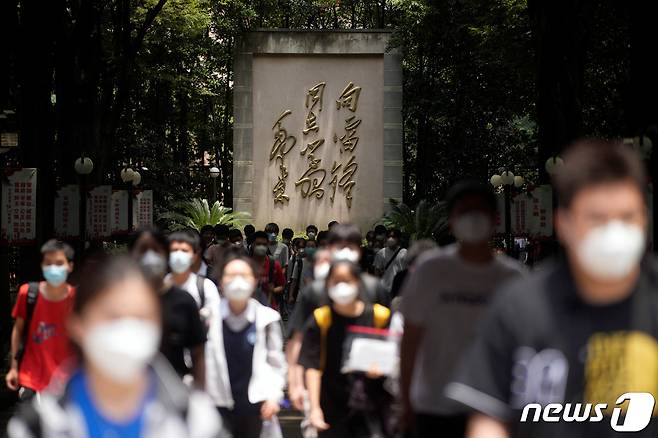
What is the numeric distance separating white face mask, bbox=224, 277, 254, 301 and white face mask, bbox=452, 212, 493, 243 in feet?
5.31

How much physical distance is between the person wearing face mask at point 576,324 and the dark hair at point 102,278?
3.00ft

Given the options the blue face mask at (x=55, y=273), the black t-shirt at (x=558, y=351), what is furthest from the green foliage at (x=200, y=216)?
the black t-shirt at (x=558, y=351)

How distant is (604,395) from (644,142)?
43.2ft

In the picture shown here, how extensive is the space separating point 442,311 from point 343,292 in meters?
1.19

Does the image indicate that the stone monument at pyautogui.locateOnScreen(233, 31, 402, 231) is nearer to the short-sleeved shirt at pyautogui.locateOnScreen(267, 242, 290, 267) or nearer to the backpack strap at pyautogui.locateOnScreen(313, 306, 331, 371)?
the short-sleeved shirt at pyautogui.locateOnScreen(267, 242, 290, 267)

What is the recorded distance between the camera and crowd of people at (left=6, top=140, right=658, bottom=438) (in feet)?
9.89

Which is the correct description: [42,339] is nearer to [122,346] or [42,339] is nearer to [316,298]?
[316,298]

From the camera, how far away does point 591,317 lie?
3016 millimetres

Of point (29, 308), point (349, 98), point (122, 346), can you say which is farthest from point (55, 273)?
point (349, 98)

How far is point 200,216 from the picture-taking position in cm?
3478

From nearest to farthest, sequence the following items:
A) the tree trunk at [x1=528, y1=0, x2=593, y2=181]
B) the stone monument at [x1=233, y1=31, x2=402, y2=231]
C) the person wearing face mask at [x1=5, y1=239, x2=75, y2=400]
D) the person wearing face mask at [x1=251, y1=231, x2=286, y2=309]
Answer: the person wearing face mask at [x1=5, y1=239, x2=75, y2=400]
the person wearing face mask at [x1=251, y1=231, x2=286, y2=309]
the tree trunk at [x1=528, y1=0, x2=593, y2=181]
the stone monument at [x1=233, y1=31, x2=402, y2=231]

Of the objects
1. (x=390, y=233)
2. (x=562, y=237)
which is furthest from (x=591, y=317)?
(x=390, y=233)

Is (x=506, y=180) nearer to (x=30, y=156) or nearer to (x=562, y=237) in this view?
(x=30, y=156)

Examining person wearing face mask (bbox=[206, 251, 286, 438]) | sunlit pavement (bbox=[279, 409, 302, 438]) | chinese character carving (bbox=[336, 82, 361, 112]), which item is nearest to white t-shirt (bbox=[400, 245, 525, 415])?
person wearing face mask (bbox=[206, 251, 286, 438])
